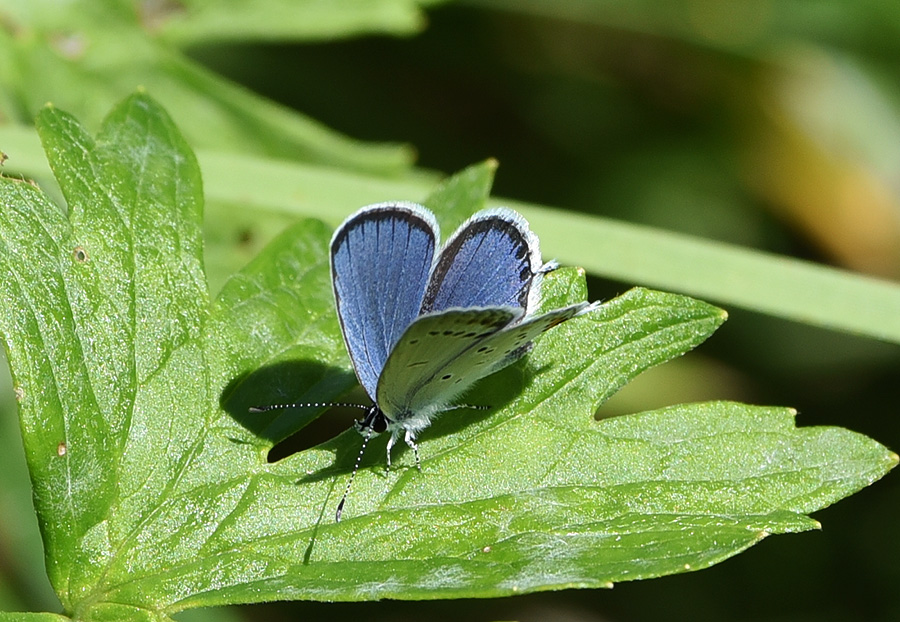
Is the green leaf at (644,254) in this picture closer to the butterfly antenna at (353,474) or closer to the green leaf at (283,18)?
the green leaf at (283,18)

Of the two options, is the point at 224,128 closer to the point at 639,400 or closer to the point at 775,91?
the point at 639,400

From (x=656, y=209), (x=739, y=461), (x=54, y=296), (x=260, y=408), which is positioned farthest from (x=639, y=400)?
(x=54, y=296)

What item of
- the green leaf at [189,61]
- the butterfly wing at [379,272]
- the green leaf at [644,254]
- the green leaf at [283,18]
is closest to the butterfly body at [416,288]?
the butterfly wing at [379,272]

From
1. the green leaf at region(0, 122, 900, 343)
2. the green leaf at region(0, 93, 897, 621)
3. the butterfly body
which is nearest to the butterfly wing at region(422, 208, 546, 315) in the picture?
the butterfly body

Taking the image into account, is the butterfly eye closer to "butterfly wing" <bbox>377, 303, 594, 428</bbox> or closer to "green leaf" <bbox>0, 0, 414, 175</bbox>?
"butterfly wing" <bbox>377, 303, 594, 428</bbox>

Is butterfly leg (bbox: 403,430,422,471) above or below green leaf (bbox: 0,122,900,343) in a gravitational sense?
below
